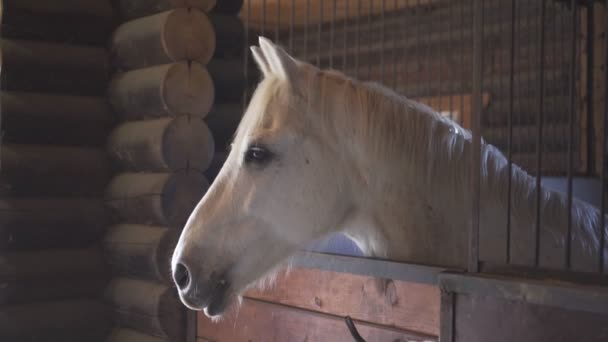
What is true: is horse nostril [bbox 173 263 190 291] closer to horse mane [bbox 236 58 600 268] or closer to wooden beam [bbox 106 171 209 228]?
horse mane [bbox 236 58 600 268]

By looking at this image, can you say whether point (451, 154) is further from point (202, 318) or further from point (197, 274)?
point (202, 318)

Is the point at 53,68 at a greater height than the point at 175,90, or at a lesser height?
greater

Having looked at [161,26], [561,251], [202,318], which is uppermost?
[161,26]

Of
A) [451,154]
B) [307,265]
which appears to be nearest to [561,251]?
[451,154]

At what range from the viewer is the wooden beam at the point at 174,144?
2594 millimetres

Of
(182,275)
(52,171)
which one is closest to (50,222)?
(52,171)

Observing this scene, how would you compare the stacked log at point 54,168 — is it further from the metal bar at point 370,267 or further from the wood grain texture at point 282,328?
the metal bar at point 370,267

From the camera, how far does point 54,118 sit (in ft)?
9.77

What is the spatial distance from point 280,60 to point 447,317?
0.80 metres

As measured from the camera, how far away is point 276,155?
1.64 metres

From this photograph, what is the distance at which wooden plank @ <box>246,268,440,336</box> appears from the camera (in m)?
1.58

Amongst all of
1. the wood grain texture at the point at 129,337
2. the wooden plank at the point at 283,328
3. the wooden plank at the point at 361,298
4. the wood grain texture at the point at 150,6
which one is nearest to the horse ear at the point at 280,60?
the wooden plank at the point at 361,298

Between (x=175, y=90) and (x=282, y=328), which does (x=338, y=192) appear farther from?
(x=175, y=90)

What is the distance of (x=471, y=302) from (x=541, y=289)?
0.19 metres
